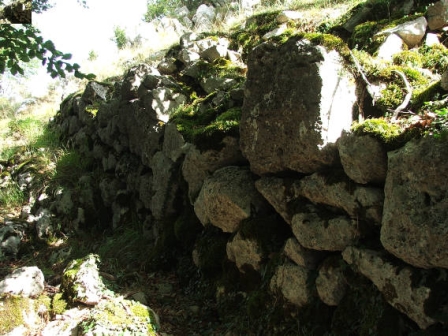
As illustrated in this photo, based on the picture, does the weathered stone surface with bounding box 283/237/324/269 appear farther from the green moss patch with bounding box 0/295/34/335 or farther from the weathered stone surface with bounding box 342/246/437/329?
the green moss patch with bounding box 0/295/34/335

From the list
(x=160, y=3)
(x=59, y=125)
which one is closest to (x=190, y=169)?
(x=59, y=125)

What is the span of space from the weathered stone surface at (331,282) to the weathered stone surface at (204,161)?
1813 mm

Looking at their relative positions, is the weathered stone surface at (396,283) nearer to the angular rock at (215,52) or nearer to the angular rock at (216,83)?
the angular rock at (216,83)

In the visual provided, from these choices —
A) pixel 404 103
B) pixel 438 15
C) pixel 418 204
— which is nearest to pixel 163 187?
pixel 404 103

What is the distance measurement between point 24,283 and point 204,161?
8.76 ft

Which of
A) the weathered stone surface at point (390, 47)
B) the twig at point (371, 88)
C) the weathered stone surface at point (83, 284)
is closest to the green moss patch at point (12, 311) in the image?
the weathered stone surface at point (83, 284)

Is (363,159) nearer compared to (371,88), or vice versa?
(363,159)

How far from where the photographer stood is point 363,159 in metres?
2.98

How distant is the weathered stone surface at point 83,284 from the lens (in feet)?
14.6

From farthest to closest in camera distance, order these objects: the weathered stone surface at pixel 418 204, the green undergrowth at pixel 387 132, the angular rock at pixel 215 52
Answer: the angular rock at pixel 215 52 → the green undergrowth at pixel 387 132 → the weathered stone surface at pixel 418 204

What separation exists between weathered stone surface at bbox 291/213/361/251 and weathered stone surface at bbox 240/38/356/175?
1.62 feet

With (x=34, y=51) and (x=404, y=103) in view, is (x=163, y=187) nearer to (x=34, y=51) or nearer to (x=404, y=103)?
(x=34, y=51)

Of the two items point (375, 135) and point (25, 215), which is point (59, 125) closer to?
point (25, 215)

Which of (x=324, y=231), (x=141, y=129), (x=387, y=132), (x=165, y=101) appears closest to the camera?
(x=387, y=132)
